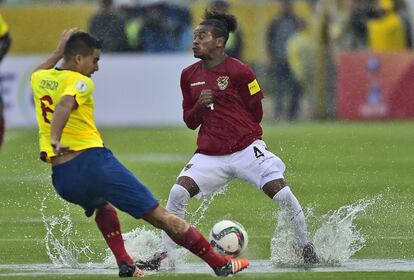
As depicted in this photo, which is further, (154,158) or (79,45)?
(154,158)

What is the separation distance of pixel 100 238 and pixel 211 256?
10.3 feet

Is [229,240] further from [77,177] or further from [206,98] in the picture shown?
[77,177]

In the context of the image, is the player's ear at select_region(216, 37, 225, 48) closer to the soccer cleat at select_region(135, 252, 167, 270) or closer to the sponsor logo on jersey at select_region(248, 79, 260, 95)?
the sponsor logo on jersey at select_region(248, 79, 260, 95)

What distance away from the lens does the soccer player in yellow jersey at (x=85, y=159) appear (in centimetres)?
1027

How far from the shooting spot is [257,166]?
1158 cm

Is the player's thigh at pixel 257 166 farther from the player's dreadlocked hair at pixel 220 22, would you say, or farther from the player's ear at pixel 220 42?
the player's dreadlocked hair at pixel 220 22

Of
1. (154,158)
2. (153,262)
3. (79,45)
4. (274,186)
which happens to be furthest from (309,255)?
(154,158)

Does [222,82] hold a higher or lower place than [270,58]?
higher

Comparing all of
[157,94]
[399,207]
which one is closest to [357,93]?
[157,94]

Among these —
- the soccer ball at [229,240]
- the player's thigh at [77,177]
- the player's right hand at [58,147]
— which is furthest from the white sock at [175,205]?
the player's right hand at [58,147]

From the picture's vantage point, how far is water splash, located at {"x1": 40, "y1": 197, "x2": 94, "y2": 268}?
464 inches

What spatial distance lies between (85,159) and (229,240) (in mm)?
1647

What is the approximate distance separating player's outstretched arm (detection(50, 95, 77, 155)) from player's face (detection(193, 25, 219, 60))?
71.2 inches

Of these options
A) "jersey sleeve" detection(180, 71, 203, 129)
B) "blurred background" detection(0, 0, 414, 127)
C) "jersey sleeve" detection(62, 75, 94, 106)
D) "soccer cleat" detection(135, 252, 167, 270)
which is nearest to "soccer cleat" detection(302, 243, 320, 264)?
"soccer cleat" detection(135, 252, 167, 270)
